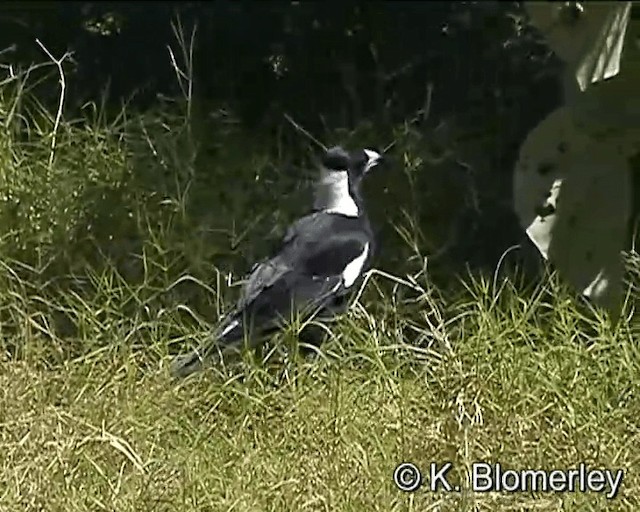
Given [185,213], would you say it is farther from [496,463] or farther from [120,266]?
[496,463]

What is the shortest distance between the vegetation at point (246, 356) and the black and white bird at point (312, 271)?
0.08m

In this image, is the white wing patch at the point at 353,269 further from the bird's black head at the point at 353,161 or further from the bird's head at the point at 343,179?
the bird's black head at the point at 353,161

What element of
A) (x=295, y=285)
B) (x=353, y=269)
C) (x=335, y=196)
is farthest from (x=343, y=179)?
(x=295, y=285)

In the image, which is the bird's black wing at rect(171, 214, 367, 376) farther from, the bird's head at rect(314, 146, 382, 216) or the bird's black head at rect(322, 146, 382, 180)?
the bird's black head at rect(322, 146, 382, 180)

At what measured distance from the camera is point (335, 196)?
402 cm

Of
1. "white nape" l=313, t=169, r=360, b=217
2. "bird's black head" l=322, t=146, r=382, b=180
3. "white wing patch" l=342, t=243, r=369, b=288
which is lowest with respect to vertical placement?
"white wing patch" l=342, t=243, r=369, b=288

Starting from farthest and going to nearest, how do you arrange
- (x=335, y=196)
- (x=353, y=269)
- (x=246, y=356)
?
1. (x=335, y=196)
2. (x=353, y=269)
3. (x=246, y=356)

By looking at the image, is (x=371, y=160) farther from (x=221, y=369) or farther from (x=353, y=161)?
(x=221, y=369)

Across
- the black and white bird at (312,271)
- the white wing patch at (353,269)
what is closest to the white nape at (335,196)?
the black and white bird at (312,271)

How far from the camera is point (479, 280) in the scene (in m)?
4.12

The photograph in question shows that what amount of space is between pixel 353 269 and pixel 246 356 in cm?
45

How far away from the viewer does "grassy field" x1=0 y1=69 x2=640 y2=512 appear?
3346mm

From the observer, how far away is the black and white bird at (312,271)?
3812 millimetres

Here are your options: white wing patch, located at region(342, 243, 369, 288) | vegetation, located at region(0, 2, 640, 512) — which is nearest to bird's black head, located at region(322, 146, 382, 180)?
vegetation, located at region(0, 2, 640, 512)
